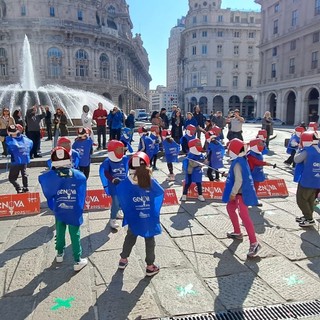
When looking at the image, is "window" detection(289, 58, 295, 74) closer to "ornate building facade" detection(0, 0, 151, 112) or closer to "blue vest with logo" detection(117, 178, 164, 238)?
"ornate building facade" detection(0, 0, 151, 112)

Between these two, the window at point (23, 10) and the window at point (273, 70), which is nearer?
the window at point (273, 70)

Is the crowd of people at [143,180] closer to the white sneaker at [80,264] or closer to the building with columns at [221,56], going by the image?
the white sneaker at [80,264]

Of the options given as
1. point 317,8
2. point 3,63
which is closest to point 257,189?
point 317,8

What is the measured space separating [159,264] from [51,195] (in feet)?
5.28

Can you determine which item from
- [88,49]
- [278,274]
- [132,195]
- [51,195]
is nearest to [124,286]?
[132,195]

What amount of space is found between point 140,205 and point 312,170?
307 cm

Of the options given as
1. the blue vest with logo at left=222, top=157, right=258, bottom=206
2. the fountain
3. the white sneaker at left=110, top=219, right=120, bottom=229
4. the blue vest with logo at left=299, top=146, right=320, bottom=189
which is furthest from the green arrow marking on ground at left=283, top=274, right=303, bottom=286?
the fountain

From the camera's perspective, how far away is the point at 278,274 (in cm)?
364

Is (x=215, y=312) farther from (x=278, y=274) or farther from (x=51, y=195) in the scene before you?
(x=51, y=195)

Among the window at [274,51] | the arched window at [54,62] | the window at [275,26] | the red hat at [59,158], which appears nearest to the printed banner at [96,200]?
the red hat at [59,158]

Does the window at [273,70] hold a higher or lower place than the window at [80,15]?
lower

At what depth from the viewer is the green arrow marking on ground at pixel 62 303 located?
9.99 feet

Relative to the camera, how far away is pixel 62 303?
10.2ft

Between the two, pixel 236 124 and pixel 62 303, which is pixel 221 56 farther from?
pixel 62 303
